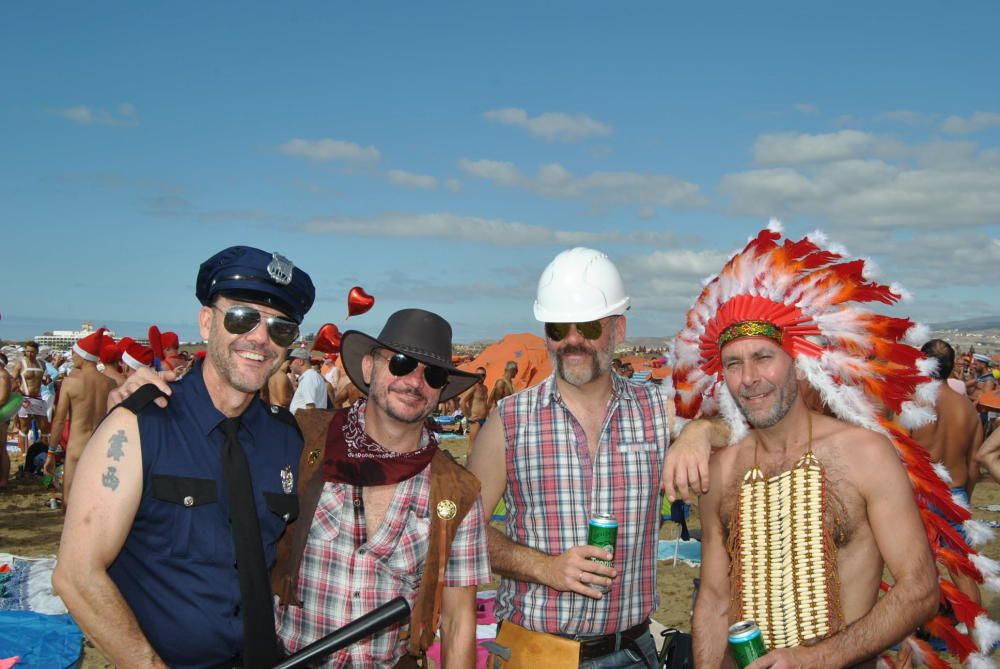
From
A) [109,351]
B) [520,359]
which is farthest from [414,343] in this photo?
[520,359]

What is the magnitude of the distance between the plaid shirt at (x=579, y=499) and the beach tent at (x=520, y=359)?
17.5 metres

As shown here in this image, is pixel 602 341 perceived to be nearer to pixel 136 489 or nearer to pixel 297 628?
pixel 297 628

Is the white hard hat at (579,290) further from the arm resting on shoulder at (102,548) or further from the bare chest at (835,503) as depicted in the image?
the arm resting on shoulder at (102,548)

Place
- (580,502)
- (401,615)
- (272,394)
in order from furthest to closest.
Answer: (272,394) → (580,502) → (401,615)

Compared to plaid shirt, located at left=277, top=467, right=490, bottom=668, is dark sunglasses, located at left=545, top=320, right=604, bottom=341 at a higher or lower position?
higher

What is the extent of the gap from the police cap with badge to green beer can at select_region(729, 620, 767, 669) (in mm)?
1891

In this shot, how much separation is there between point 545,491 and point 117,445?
5.54 ft

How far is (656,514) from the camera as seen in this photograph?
337 centimetres

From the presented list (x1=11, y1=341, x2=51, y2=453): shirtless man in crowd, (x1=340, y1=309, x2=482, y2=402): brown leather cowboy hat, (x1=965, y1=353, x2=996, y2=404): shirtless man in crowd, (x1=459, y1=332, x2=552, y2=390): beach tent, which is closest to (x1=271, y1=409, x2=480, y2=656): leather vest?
(x1=340, y1=309, x2=482, y2=402): brown leather cowboy hat

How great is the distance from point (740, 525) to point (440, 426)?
1902cm

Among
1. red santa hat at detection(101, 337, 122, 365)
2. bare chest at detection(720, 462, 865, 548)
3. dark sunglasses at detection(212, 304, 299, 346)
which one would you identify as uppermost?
red santa hat at detection(101, 337, 122, 365)

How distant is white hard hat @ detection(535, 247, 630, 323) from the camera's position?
3.53 meters

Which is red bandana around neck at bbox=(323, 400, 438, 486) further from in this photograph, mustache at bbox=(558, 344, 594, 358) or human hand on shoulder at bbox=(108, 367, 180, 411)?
mustache at bbox=(558, 344, 594, 358)

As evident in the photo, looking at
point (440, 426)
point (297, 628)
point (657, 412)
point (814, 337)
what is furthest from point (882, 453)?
point (440, 426)
